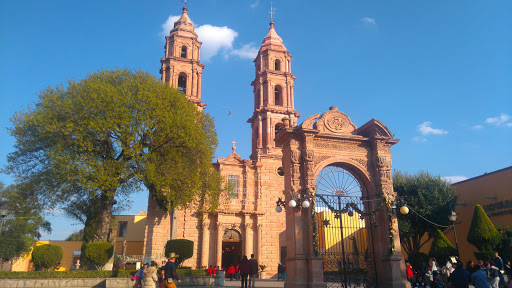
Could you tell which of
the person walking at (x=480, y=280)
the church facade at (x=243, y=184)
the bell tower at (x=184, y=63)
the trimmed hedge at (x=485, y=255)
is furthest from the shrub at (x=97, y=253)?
the trimmed hedge at (x=485, y=255)

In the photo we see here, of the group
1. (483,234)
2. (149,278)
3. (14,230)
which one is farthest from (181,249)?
(14,230)

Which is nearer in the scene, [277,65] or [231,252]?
[231,252]

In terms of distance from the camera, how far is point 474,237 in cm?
2109

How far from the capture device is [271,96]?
124 ft

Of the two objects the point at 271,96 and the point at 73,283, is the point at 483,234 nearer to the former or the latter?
the point at 73,283

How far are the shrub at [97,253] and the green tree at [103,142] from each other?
161cm

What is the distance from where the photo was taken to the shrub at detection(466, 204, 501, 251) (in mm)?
20703

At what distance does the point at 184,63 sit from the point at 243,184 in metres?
14.0

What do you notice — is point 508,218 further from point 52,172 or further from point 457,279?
point 52,172

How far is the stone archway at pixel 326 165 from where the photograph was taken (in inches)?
583

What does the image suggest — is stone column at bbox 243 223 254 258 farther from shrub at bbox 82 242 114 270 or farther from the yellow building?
the yellow building

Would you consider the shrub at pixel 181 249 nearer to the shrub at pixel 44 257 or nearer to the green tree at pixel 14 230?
the shrub at pixel 44 257

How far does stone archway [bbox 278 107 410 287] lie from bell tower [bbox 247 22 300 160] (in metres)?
18.1

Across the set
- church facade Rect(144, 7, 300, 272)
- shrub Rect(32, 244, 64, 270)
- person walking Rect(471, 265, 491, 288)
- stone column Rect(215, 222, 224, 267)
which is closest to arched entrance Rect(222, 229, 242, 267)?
church facade Rect(144, 7, 300, 272)
